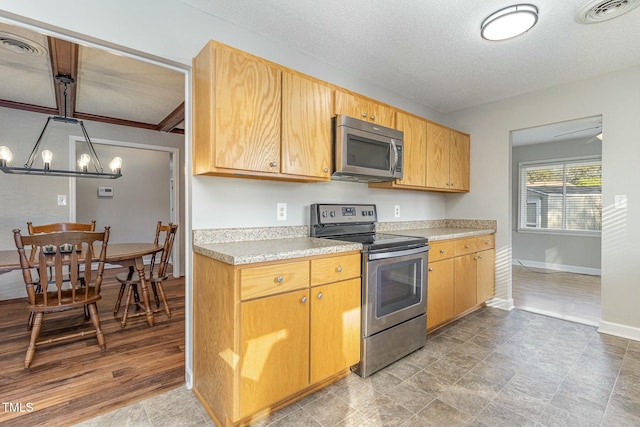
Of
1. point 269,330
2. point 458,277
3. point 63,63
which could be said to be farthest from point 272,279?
point 63,63

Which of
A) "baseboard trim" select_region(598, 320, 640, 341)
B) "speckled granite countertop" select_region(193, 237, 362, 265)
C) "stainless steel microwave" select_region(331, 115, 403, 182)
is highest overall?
"stainless steel microwave" select_region(331, 115, 403, 182)

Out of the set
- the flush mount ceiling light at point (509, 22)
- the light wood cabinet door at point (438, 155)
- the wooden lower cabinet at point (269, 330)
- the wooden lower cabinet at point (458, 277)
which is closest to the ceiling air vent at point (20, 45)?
the wooden lower cabinet at point (269, 330)

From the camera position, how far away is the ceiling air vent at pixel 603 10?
1.86 metres

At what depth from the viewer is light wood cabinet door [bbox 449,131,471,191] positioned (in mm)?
3537

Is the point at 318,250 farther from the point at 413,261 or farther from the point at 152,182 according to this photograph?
the point at 152,182

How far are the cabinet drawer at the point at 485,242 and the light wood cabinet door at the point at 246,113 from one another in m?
2.42

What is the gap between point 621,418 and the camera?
5.47ft

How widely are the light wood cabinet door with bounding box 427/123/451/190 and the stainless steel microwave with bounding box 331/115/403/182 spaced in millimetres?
621

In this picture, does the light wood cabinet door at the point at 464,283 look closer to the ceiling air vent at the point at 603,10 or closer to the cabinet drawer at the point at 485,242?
the cabinet drawer at the point at 485,242

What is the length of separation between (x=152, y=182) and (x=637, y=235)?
7.32 m

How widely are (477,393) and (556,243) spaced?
16.1 ft
